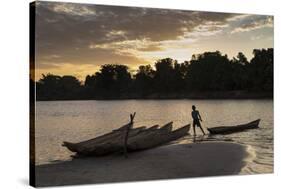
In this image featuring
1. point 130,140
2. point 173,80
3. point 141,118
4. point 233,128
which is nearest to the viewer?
point 130,140

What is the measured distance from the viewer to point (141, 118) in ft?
31.7

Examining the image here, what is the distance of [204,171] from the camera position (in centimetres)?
998

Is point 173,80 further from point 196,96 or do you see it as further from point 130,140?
point 130,140

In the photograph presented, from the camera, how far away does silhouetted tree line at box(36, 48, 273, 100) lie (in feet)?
30.6

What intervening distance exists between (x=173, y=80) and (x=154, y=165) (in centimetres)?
137

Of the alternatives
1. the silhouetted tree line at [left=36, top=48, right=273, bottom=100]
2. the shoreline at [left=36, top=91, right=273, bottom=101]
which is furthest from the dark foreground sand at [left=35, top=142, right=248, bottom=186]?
the silhouetted tree line at [left=36, top=48, right=273, bottom=100]

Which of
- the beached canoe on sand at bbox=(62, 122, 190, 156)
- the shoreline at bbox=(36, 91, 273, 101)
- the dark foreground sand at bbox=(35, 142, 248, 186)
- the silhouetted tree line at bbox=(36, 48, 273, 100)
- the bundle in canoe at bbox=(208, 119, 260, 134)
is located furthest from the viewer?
the bundle in canoe at bbox=(208, 119, 260, 134)

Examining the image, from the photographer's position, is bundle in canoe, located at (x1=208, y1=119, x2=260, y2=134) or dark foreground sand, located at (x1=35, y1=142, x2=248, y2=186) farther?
bundle in canoe, located at (x1=208, y1=119, x2=260, y2=134)

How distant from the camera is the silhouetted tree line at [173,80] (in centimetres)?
933

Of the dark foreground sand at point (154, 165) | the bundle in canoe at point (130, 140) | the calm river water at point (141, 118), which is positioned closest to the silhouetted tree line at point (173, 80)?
the calm river water at point (141, 118)

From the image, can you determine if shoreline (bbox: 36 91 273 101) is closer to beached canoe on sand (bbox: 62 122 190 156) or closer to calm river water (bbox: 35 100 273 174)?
calm river water (bbox: 35 100 273 174)

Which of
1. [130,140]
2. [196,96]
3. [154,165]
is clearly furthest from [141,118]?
[196,96]

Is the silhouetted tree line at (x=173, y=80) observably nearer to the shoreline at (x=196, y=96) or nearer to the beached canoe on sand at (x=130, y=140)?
the shoreline at (x=196, y=96)

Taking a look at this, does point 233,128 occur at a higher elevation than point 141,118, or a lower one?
lower
